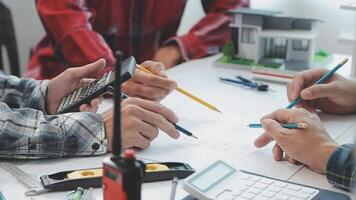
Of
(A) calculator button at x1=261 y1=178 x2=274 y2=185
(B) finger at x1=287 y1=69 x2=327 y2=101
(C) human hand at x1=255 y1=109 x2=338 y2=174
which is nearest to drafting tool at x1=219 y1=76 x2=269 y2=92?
(B) finger at x1=287 y1=69 x2=327 y2=101

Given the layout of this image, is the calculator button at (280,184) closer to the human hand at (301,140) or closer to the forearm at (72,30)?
the human hand at (301,140)

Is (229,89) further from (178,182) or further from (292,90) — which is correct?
(178,182)

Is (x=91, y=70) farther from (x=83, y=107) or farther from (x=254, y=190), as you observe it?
(x=254, y=190)

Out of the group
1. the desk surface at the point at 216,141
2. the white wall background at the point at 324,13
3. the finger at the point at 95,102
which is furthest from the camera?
the white wall background at the point at 324,13

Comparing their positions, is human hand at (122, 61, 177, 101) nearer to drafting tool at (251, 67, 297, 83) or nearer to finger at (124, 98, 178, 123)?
finger at (124, 98, 178, 123)

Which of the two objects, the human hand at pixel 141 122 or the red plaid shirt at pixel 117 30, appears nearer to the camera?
the human hand at pixel 141 122

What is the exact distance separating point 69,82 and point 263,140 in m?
0.44

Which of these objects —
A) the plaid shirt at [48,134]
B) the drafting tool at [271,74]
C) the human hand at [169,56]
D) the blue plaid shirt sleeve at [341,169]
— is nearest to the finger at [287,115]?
the blue plaid shirt sleeve at [341,169]

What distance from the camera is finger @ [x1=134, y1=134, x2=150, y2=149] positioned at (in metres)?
1.08

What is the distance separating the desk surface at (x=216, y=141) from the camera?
3.23 ft

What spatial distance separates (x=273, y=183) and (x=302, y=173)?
127mm

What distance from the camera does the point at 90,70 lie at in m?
1.23

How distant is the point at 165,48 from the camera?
186 cm

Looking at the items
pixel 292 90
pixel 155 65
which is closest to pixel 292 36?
pixel 292 90
